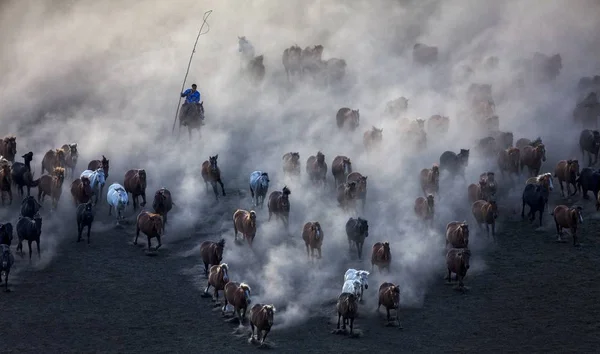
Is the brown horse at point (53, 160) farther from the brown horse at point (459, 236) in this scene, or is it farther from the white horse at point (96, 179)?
the brown horse at point (459, 236)

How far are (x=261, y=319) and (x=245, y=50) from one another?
34849 millimetres

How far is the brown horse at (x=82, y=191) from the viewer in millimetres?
Result: 44938

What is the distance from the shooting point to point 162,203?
143 ft

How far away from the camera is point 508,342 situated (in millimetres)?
34438

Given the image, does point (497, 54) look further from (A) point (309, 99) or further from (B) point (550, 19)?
(A) point (309, 99)

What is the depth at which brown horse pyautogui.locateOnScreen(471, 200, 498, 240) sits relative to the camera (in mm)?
43188

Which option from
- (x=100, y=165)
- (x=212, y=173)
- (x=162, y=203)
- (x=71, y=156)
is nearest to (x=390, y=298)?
(x=162, y=203)

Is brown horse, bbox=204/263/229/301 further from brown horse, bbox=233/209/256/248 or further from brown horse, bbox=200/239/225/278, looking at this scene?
brown horse, bbox=233/209/256/248

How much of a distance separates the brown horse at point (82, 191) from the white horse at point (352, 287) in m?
13.6

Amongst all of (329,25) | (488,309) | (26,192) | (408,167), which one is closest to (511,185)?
(408,167)

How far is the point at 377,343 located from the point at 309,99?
28.4 m

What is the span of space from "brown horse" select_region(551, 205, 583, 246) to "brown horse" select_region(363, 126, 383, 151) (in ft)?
40.0

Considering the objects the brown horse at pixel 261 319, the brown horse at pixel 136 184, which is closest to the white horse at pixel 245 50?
the brown horse at pixel 136 184

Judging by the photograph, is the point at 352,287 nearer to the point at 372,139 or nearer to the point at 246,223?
the point at 246,223
